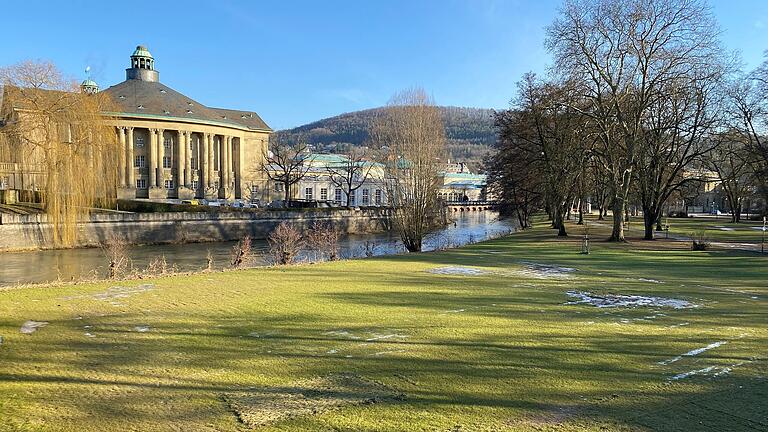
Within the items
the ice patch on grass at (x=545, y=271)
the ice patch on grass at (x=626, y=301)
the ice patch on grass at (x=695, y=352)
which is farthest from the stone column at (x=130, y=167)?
the ice patch on grass at (x=695, y=352)

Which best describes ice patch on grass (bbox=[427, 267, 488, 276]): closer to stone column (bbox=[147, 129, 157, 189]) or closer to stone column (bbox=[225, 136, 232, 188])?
stone column (bbox=[147, 129, 157, 189])

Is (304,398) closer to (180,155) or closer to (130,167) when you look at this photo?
(130,167)

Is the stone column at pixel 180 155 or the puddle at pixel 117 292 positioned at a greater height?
the stone column at pixel 180 155

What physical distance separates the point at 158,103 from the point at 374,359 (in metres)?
91.6

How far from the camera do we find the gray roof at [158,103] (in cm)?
8769

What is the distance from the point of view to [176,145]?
91375 mm

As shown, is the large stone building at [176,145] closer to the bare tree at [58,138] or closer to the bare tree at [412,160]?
the bare tree at [58,138]

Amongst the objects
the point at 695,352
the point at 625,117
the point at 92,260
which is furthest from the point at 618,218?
the point at 92,260

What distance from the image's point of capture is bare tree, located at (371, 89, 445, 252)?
32875mm

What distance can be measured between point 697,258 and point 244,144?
8712 centimetres

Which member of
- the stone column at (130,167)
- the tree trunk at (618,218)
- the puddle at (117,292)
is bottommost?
the puddle at (117,292)

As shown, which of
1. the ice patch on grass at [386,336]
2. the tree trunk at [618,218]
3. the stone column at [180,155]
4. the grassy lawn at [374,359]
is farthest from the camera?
the stone column at [180,155]

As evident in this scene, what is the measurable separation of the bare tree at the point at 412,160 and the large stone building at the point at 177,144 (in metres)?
60.5

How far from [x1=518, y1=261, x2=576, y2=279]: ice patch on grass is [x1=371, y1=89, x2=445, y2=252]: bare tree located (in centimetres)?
1131
